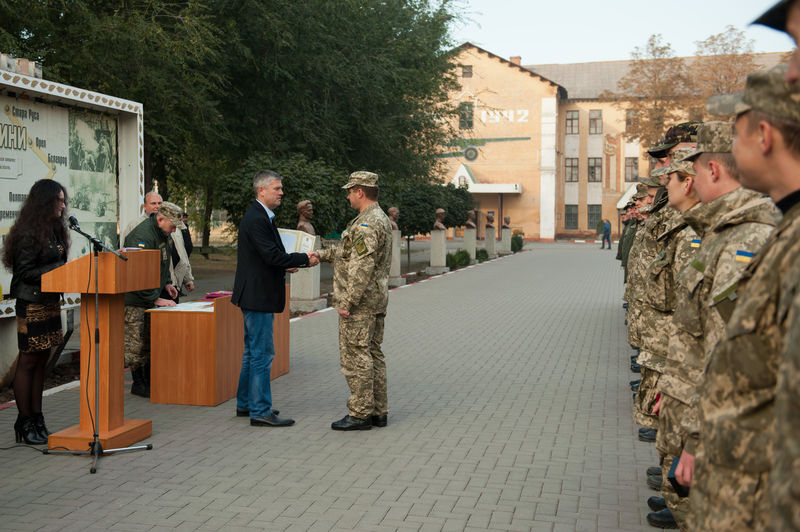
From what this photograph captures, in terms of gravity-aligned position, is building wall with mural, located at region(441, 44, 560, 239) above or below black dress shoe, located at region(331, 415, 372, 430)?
above

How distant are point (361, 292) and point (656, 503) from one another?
9.74 ft

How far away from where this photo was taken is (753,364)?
81.5 inches

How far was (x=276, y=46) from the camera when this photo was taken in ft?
61.6

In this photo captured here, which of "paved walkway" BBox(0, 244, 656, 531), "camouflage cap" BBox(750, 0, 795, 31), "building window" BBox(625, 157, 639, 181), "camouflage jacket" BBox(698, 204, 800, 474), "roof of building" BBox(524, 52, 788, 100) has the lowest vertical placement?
"paved walkway" BBox(0, 244, 656, 531)

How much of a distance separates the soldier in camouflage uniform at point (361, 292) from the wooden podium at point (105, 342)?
167 cm

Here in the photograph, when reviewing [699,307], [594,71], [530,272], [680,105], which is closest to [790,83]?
[699,307]

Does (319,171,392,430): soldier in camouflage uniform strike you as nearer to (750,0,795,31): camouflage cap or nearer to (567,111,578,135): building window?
(750,0,795,31): camouflage cap

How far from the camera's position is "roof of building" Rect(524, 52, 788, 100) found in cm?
6550

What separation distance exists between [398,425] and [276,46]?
44.1 ft

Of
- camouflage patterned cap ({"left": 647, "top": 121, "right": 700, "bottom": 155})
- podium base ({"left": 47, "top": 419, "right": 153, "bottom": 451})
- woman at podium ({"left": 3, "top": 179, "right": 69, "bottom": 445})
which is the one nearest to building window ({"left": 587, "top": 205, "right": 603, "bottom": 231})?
camouflage patterned cap ({"left": 647, "top": 121, "right": 700, "bottom": 155})

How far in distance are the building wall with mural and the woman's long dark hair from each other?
55185mm

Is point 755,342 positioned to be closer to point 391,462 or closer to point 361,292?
point 391,462

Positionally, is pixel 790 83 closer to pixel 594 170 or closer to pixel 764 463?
pixel 764 463

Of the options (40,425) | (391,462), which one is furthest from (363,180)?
(40,425)
